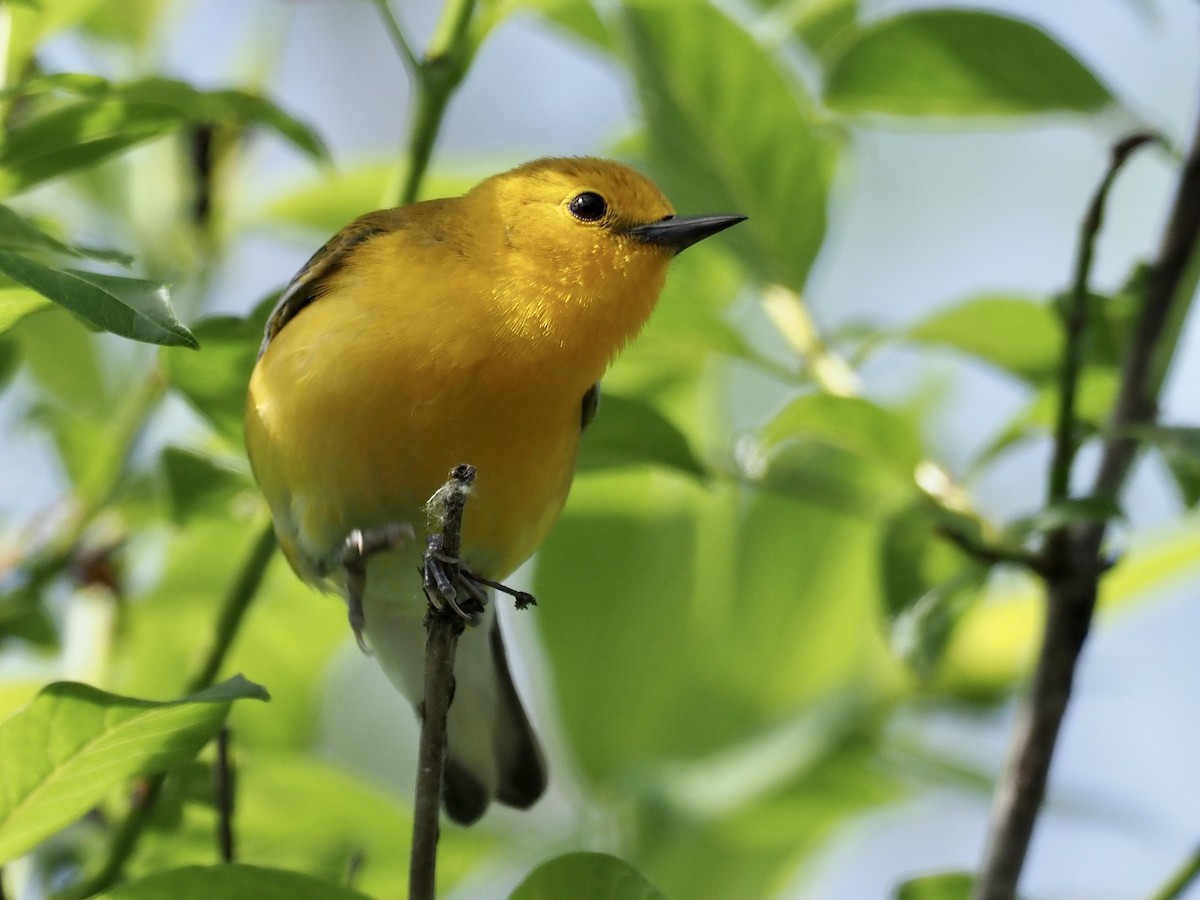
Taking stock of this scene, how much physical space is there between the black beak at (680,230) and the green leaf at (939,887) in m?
1.13

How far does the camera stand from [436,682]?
5.42 ft

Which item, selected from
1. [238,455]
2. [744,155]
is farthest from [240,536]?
[744,155]

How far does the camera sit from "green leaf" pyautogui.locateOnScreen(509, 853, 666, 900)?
1.56 metres

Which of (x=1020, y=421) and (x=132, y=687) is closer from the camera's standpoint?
(x=1020, y=421)

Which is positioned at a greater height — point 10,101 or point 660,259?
point 10,101

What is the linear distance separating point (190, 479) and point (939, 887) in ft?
4.31

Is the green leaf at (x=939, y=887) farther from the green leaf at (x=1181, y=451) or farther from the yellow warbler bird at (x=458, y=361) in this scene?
the yellow warbler bird at (x=458, y=361)

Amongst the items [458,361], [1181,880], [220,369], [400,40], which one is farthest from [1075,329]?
[220,369]

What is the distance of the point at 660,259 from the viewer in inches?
110

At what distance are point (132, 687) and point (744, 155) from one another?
145cm

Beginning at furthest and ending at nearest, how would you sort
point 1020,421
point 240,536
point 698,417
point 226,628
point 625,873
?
point 698,417 < point 240,536 < point 1020,421 < point 226,628 < point 625,873

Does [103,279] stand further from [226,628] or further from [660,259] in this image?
[660,259]

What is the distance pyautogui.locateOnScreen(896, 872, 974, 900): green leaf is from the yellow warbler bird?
0.84 m

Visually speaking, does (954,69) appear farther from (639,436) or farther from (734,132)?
(639,436)
